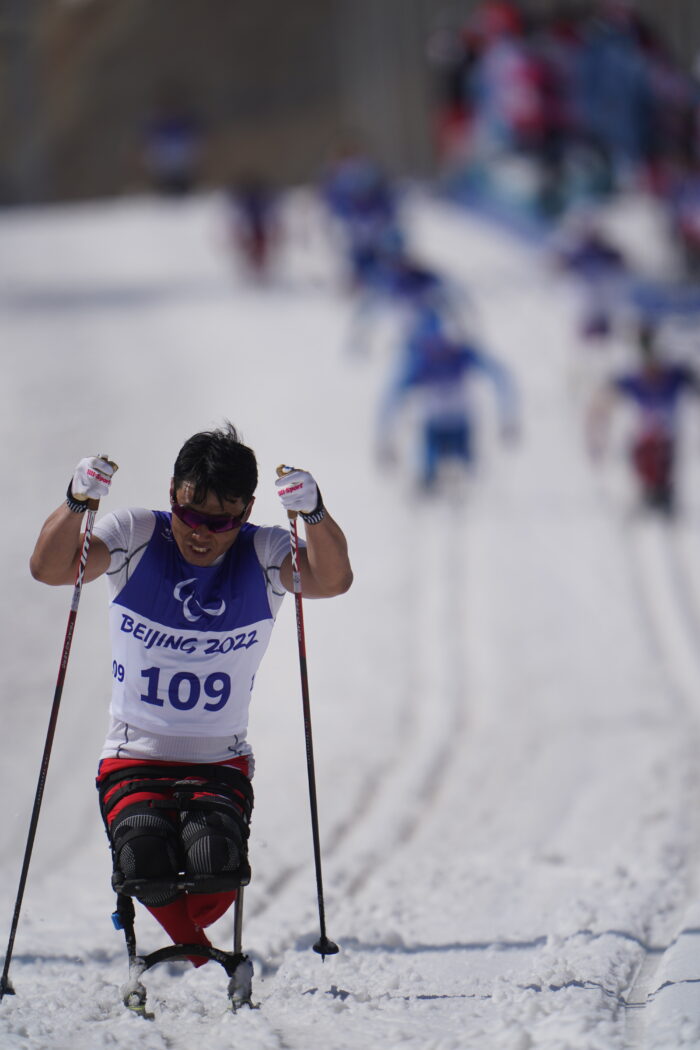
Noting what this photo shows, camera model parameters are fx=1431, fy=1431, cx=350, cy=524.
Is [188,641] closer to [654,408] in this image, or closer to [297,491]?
[297,491]

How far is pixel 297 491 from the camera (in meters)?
3.84

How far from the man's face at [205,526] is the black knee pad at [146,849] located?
0.68 meters

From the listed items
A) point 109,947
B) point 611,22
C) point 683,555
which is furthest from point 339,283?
point 109,947

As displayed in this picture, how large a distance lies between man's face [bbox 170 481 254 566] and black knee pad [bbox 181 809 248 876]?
0.67m

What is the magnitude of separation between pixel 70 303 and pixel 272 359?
4027 millimetres

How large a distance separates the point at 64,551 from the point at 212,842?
86 centimetres

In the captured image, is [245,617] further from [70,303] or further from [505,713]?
[70,303]

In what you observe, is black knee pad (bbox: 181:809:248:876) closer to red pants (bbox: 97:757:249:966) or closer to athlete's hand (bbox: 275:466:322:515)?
red pants (bbox: 97:757:249:966)

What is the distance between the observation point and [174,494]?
12.4 feet

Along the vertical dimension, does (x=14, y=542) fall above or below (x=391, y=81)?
below

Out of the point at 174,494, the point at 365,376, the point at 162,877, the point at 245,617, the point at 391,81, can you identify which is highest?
the point at 391,81

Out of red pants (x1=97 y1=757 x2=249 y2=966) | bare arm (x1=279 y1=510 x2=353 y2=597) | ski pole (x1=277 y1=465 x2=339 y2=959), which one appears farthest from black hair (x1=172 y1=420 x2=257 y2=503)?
red pants (x1=97 y1=757 x2=249 y2=966)

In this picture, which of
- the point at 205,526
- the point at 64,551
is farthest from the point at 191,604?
the point at 64,551

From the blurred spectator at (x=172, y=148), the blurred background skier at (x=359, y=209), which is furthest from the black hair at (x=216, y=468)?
the blurred spectator at (x=172, y=148)
